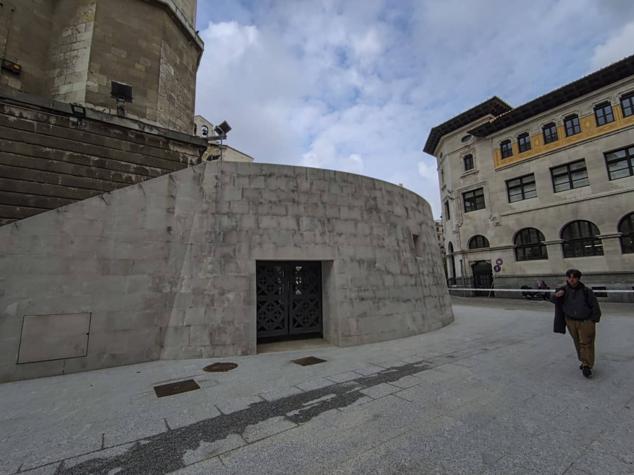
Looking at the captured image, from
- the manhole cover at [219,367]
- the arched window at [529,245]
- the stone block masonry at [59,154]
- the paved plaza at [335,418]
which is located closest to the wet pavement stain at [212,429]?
the paved plaza at [335,418]

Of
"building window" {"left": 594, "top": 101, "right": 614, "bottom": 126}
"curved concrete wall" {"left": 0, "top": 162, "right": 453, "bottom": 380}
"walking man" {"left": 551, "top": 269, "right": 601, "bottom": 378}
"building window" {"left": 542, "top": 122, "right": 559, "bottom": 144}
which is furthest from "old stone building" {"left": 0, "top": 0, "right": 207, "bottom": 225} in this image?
"building window" {"left": 594, "top": 101, "right": 614, "bottom": 126}

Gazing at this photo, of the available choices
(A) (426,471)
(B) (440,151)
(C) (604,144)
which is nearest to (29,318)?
(A) (426,471)

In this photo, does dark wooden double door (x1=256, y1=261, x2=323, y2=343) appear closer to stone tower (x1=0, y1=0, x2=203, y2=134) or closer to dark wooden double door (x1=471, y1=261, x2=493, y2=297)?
stone tower (x1=0, y1=0, x2=203, y2=134)

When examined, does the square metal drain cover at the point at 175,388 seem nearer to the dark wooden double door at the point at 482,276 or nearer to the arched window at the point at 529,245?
the arched window at the point at 529,245

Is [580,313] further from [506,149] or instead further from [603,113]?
[506,149]

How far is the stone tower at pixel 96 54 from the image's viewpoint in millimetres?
10062

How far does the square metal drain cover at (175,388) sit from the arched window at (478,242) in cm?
2923

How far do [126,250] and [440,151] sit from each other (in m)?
35.6

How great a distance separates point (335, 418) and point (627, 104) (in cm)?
3054

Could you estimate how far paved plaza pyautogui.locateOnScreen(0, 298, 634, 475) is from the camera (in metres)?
2.88

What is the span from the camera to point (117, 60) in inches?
444

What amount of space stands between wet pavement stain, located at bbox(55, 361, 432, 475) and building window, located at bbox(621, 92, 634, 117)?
28.4 m

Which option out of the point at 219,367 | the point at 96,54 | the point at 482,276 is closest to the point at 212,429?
the point at 219,367

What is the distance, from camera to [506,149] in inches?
1089
